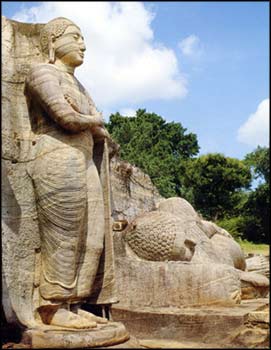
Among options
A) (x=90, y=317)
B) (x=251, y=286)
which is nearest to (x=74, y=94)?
(x=90, y=317)

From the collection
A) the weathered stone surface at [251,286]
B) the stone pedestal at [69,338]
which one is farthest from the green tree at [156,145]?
the stone pedestal at [69,338]

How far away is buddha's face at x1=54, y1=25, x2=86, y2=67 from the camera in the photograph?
5.47 meters

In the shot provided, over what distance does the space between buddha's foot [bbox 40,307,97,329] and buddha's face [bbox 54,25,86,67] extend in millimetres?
2440

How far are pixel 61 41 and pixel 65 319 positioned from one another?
2696 millimetres

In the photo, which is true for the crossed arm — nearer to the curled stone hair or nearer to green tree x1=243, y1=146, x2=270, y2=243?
the curled stone hair

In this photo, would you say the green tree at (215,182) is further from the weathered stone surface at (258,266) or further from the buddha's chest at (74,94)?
the buddha's chest at (74,94)

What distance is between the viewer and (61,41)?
5465mm

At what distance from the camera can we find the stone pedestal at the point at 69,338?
442cm

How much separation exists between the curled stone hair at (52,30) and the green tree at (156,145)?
9899mm

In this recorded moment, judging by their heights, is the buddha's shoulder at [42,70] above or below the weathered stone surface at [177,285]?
above

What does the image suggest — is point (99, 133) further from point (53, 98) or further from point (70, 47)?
point (70, 47)

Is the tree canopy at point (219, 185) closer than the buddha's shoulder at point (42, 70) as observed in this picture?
No

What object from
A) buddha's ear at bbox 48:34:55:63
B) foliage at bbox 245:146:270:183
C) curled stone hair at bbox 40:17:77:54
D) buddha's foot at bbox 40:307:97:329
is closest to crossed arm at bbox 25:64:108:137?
buddha's ear at bbox 48:34:55:63

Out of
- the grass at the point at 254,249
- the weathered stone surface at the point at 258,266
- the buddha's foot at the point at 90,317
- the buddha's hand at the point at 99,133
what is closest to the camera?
the buddha's foot at the point at 90,317
